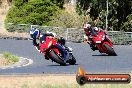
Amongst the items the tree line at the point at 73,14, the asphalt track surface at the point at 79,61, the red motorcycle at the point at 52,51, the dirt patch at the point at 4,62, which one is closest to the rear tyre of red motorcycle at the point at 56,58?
the red motorcycle at the point at 52,51

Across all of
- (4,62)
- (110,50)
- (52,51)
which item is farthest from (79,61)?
Answer: (4,62)

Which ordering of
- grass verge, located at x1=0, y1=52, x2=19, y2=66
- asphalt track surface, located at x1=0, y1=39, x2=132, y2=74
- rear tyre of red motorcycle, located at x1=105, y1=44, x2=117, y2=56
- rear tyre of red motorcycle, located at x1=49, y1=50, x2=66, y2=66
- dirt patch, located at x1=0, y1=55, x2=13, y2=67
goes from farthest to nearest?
rear tyre of red motorcycle, located at x1=105, y1=44, x2=117, y2=56, grass verge, located at x1=0, y1=52, x2=19, y2=66, dirt patch, located at x1=0, y1=55, x2=13, y2=67, rear tyre of red motorcycle, located at x1=49, y1=50, x2=66, y2=66, asphalt track surface, located at x1=0, y1=39, x2=132, y2=74

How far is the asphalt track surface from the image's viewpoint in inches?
831

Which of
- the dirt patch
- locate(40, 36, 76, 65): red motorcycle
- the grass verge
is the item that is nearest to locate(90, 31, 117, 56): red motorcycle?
locate(40, 36, 76, 65): red motorcycle

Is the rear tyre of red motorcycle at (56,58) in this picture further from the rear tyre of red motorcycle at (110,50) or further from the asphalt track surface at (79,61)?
the rear tyre of red motorcycle at (110,50)

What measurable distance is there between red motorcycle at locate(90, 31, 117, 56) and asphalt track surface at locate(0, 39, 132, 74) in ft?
1.15

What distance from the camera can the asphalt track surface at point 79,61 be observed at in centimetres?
2110

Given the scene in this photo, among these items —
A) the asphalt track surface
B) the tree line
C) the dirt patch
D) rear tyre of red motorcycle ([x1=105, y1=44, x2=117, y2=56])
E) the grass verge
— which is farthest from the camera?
the tree line

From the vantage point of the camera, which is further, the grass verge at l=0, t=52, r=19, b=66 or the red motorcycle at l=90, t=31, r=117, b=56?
the red motorcycle at l=90, t=31, r=117, b=56

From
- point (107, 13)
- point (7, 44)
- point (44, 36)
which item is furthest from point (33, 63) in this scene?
point (107, 13)

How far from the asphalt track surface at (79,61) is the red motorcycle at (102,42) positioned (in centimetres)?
35

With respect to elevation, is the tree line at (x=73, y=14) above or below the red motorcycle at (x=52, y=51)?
below

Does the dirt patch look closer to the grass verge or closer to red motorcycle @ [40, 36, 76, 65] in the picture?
the grass verge

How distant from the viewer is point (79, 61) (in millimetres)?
25656
